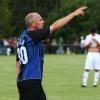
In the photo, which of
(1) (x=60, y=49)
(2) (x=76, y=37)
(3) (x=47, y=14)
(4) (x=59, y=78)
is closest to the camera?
(4) (x=59, y=78)

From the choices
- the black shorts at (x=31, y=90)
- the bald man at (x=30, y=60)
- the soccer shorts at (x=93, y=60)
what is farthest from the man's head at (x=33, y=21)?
the soccer shorts at (x=93, y=60)

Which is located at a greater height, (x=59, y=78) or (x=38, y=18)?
(x=38, y=18)

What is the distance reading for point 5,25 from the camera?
7144 centimetres

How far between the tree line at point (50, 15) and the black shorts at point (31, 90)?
50281 millimetres

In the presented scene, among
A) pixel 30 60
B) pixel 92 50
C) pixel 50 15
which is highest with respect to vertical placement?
pixel 50 15

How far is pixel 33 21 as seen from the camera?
9852 millimetres

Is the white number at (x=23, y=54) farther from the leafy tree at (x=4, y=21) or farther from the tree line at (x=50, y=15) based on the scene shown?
the leafy tree at (x=4, y=21)

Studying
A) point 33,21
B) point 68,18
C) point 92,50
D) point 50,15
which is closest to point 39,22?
point 33,21

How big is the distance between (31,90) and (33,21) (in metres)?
1.17

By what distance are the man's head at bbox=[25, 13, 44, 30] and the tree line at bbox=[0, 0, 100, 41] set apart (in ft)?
165

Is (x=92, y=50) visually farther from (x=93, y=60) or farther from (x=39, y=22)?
(x=39, y=22)

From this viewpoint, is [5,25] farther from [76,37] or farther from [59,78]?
[59,78]

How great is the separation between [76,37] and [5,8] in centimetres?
1017

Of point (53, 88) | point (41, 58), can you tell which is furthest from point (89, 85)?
point (41, 58)
